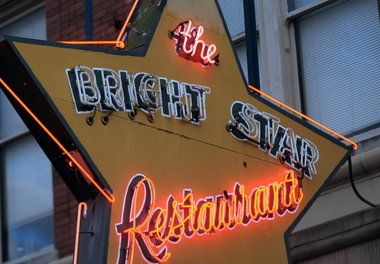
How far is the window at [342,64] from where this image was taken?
11016 millimetres

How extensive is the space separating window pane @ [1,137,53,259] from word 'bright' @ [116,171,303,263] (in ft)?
14.4

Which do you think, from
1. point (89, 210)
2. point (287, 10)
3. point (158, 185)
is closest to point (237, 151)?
point (158, 185)

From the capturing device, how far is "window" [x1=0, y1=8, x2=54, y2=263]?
44.5 ft

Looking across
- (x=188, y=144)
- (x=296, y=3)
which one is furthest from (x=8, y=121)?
(x=188, y=144)

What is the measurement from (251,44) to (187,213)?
2.31 metres

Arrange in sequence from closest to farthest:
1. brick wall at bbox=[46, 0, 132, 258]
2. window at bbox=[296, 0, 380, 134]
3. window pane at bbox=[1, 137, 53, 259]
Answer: window at bbox=[296, 0, 380, 134] < brick wall at bbox=[46, 0, 132, 258] < window pane at bbox=[1, 137, 53, 259]

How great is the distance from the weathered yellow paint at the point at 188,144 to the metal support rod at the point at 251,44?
0.53m

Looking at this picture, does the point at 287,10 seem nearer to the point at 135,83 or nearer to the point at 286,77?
the point at 286,77

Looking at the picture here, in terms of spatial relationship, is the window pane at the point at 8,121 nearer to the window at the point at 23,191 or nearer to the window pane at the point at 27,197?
the window at the point at 23,191

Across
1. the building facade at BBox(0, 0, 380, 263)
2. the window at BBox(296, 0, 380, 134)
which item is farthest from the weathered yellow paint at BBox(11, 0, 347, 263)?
the window at BBox(296, 0, 380, 134)

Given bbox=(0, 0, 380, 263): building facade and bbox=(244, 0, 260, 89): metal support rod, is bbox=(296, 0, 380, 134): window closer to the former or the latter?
bbox=(0, 0, 380, 263): building facade

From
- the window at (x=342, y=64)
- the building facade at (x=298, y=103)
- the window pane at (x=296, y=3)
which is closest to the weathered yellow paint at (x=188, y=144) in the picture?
the building facade at (x=298, y=103)

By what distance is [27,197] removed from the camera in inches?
544

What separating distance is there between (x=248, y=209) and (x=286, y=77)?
248 centimetres
